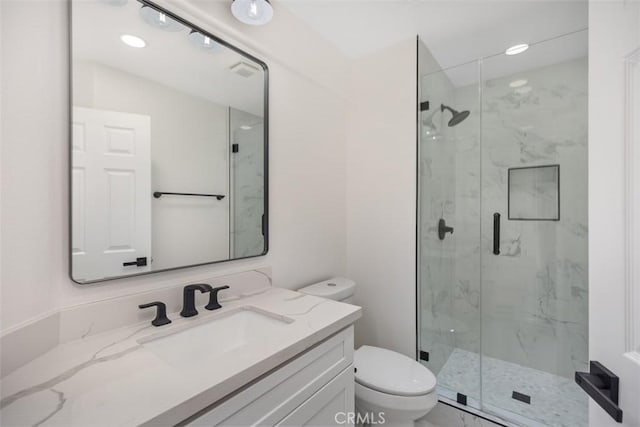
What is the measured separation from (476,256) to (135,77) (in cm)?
242

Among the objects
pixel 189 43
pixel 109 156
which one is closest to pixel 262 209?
pixel 109 156

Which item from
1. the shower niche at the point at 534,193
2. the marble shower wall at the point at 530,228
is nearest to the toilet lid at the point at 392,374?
the marble shower wall at the point at 530,228

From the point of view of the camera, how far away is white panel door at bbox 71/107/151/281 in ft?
2.95

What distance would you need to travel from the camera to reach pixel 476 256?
2252 mm

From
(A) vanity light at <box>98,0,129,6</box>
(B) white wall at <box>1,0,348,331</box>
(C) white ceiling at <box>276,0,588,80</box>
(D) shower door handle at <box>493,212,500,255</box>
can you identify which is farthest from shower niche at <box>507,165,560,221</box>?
(A) vanity light at <box>98,0,129,6</box>

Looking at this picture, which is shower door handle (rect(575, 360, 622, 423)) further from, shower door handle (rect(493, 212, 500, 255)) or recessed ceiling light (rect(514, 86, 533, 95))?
recessed ceiling light (rect(514, 86, 533, 95))

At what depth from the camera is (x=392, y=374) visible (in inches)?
55.6

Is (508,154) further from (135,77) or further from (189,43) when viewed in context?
(135,77)

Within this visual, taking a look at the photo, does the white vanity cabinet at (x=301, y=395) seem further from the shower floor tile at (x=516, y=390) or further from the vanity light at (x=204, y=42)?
the vanity light at (x=204, y=42)

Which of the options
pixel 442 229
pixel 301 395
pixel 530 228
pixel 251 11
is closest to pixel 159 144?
pixel 251 11

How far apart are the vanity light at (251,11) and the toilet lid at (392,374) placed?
5.75ft

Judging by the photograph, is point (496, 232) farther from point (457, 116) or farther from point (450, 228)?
point (457, 116)

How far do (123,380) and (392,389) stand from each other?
3.61ft

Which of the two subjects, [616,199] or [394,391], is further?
[394,391]
